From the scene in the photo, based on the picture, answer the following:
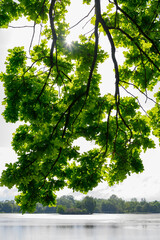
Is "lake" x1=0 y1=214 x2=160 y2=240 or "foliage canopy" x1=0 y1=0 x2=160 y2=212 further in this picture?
"lake" x1=0 y1=214 x2=160 y2=240

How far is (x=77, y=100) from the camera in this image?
19.0ft

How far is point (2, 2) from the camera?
7895mm

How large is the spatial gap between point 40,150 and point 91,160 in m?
2.98

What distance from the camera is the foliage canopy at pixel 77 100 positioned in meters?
5.46

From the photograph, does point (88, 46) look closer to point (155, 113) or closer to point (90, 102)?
point (90, 102)

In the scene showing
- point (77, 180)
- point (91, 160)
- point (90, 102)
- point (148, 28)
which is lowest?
point (77, 180)

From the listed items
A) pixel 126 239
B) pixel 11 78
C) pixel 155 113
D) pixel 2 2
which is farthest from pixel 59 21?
pixel 126 239

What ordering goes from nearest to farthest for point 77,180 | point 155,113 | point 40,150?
point 40,150
point 77,180
point 155,113

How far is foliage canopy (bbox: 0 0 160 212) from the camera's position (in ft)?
17.9

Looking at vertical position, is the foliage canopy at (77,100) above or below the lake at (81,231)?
above

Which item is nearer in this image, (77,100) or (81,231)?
(77,100)

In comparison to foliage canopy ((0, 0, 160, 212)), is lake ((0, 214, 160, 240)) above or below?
below

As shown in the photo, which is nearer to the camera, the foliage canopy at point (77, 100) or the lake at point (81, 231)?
the foliage canopy at point (77, 100)

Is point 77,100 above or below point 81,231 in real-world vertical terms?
above
